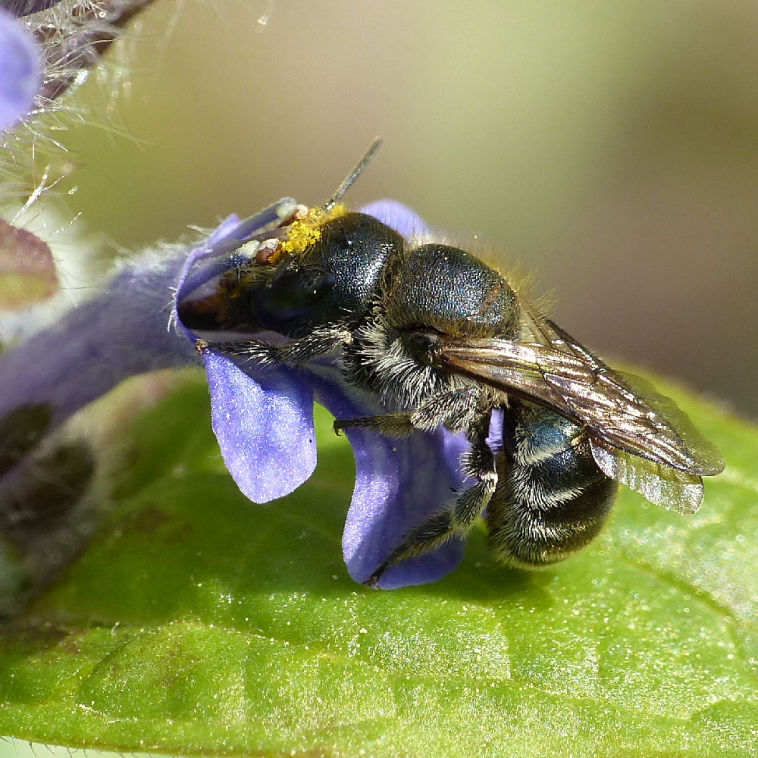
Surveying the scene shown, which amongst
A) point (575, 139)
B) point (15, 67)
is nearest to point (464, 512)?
point (15, 67)

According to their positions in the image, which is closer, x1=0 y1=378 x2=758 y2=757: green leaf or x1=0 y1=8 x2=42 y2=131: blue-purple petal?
x1=0 y1=8 x2=42 y2=131: blue-purple petal

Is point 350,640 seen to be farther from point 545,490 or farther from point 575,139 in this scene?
point 575,139

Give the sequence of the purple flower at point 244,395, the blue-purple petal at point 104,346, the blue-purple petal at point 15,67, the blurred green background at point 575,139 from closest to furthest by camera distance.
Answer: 1. the blue-purple petal at point 15,67
2. the purple flower at point 244,395
3. the blue-purple petal at point 104,346
4. the blurred green background at point 575,139

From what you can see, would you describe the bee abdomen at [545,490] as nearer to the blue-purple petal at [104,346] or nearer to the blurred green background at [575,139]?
the blue-purple petal at [104,346]

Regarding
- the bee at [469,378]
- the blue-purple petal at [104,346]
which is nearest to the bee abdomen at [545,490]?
the bee at [469,378]

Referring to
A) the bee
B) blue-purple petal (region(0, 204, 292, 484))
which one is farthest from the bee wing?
blue-purple petal (region(0, 204, 292, 484))

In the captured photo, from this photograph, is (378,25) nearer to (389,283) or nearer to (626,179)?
(626,179)

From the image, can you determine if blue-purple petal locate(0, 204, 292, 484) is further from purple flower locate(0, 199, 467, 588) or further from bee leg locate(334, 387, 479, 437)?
bee leg locate(334, 387, 479, 437)
